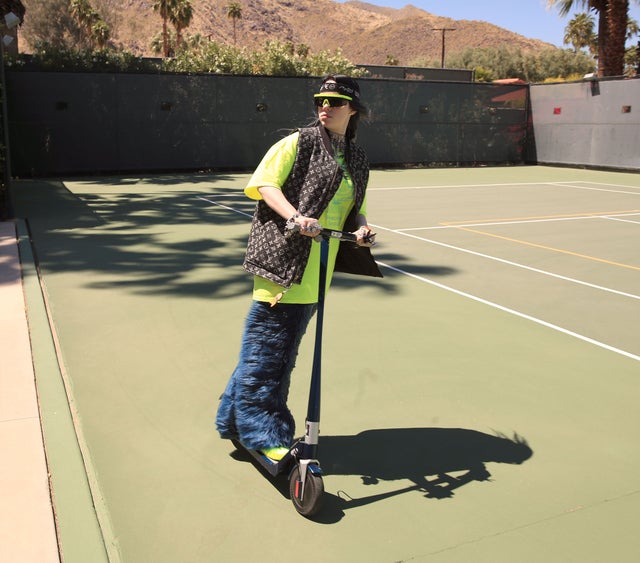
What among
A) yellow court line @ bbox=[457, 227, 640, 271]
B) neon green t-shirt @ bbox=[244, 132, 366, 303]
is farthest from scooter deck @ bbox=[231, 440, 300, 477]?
yellow court line @ bbox=[457, 227, 640, 271]

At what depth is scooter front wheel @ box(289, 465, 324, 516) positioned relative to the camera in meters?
3.05

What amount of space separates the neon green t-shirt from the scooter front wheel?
2.47 feet

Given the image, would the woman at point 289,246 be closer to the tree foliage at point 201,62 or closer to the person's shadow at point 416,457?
the person's shadow at point 416,457

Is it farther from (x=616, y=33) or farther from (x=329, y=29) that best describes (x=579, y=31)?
(x=329, y=29)

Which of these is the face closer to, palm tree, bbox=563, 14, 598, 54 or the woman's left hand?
the woman's left hand

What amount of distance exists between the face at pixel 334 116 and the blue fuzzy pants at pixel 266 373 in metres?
0.81

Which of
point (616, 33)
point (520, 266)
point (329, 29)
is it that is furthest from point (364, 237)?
point (329, 29)

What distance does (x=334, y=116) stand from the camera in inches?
125

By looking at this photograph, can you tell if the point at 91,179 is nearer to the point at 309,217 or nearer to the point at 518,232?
the point at 518,232

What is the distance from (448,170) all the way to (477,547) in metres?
21.5

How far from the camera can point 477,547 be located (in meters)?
2.96

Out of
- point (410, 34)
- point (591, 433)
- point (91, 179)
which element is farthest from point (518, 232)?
point (410, 34)

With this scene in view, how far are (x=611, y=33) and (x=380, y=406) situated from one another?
26.6 metres

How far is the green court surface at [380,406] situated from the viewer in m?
3.05
